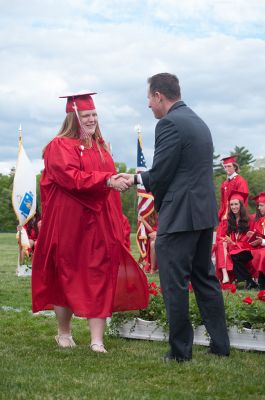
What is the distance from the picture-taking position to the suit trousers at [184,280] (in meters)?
5.70

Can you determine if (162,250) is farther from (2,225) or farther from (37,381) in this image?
(2,225)

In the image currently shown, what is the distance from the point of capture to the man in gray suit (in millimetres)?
5652

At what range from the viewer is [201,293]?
6016mm

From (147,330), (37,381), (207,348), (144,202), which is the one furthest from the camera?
(144,202)

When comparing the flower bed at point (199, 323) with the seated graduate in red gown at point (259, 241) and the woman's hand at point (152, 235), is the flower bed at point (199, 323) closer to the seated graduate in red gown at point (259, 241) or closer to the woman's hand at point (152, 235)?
the seated graduate in red gown at point (259, 241)

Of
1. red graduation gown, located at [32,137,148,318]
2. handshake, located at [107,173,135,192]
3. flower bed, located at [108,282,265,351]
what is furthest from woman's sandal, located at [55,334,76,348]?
handshake, located at [107,173,135,192]

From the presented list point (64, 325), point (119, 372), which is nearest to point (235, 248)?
point (64, 325)

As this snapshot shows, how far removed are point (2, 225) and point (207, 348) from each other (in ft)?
234

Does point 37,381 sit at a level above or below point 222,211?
below

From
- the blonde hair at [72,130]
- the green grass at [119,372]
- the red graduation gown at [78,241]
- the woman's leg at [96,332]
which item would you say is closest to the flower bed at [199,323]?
the green grass at [119,372]

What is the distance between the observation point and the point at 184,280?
5738 millimetres

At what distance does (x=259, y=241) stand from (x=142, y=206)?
4.75 metres

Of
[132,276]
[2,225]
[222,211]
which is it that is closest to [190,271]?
[132,276]

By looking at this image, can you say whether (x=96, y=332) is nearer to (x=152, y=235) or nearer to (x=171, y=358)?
(x=171, y=358)
